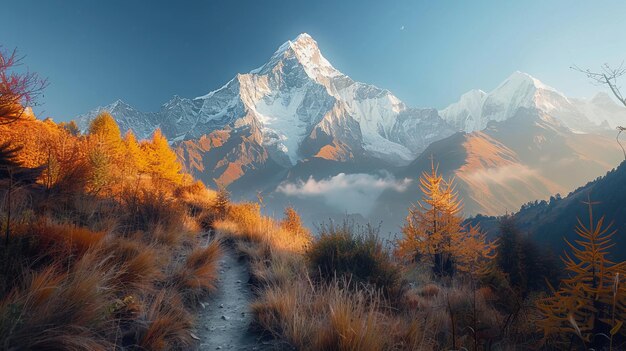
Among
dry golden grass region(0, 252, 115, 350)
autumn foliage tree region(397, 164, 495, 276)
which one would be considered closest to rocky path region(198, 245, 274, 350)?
dry golden grass region(0, 252, 115, 350)

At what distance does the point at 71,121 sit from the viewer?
142ft

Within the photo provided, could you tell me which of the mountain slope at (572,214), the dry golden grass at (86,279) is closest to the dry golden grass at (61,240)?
the dry golden grass at (86,279)

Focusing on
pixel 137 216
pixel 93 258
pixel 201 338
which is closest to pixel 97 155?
pixel 137 216

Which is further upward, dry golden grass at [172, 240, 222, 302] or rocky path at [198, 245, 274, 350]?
dry golden grass at [172, 240, 222, 302]

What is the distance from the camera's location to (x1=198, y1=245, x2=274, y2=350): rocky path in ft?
11.6

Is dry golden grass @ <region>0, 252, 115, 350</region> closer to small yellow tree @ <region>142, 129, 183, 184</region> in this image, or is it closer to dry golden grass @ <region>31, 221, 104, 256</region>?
dry golden grass @ <region>31, 221, 104, 256</region>

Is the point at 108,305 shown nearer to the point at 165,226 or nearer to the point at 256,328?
the point at 256,328

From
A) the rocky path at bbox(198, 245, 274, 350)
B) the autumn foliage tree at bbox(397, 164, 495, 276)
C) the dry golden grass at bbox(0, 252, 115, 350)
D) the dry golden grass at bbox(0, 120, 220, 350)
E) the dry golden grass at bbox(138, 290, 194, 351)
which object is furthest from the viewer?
the autumn foliage tree at bbox(397, 164, 495, 276)

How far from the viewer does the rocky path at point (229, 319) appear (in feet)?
11.6

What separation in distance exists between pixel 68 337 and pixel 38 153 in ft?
31.9

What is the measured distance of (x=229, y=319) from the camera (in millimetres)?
4305

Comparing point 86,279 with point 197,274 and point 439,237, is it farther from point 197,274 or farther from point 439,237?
point 439,237

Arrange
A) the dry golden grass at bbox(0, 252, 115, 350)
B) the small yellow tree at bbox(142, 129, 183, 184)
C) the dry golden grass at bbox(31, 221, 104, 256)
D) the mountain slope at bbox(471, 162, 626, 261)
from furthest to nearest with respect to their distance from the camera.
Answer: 1. the mountain slope at bbox(471, 162, 626, 261)
2. the small yellow tree at bbox(142, 129, 183, 184)
3. the dry golden grass at bbox(31, 221, 104, 256)
4. the dry golden grass at bbox(0, 252, 115, 350)

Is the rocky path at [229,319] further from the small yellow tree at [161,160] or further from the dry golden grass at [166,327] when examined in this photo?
the small yellow tree at [161,160]
